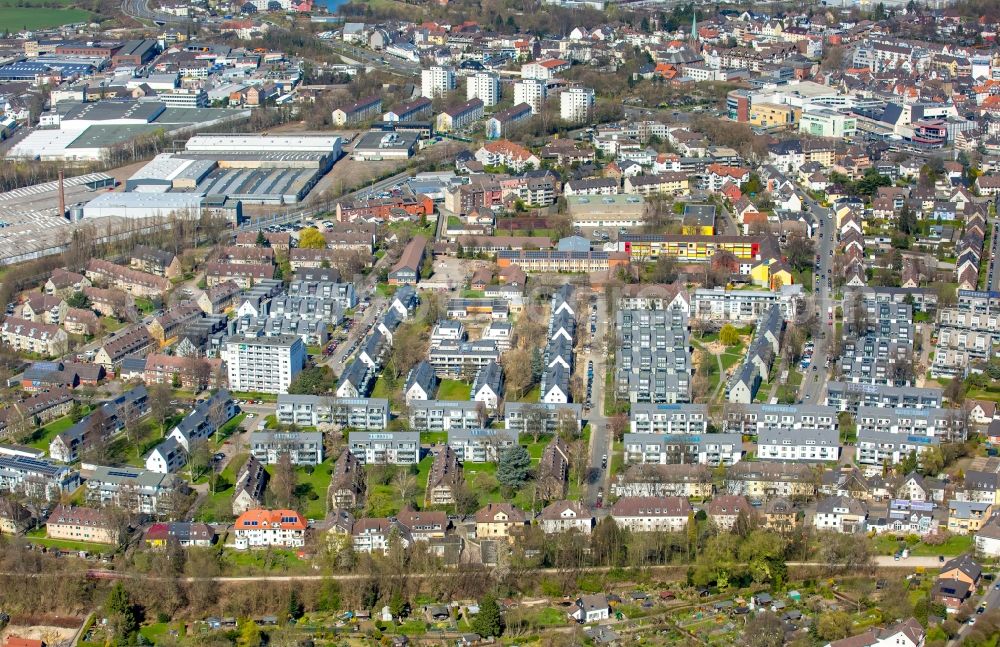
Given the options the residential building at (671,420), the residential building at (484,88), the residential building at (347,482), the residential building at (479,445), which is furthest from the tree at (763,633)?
the residential building at (484,88)

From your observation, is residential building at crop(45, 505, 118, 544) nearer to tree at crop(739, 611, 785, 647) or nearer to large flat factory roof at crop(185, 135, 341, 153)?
tree at crop(739, 611, 785, 647)

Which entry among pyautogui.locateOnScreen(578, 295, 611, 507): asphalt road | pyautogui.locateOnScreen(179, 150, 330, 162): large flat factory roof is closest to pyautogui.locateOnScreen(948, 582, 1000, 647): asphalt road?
pyautogui.locateOnScreen(578, 295, 611, 507): asphalt road

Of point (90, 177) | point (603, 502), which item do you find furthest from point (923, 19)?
point (603, 502)

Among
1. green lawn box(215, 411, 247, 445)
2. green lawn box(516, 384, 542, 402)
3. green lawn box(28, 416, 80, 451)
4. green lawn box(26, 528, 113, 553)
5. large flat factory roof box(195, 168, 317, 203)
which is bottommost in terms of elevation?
green lawn box(26, 528, 113, 553)

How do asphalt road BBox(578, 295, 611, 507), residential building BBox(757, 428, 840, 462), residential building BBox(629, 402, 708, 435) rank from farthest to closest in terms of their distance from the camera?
residential building BBox(629, 402, 708, 435) → residential building BBox(757, 428, 840, 462) → asphalt road BBox(578, 295, 611, 507)

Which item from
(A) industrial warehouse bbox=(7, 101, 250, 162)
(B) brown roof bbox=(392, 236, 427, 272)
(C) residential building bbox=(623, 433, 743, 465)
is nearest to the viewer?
(C) residential building bbox=(623, 433, 743, 465)

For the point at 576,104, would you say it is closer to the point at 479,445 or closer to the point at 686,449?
the point at 479,445

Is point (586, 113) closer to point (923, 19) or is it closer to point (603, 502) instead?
point (923, 19)
